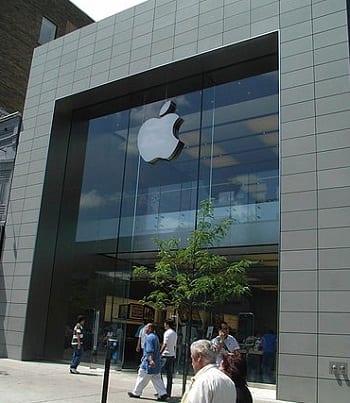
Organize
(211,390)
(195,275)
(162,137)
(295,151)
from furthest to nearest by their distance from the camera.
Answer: (162,137) → (295,151) → (195,275) → (211,390)

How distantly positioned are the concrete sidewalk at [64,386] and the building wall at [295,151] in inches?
64.7

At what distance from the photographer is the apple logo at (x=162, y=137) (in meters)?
17.2

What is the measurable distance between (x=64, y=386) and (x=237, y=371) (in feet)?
29.2

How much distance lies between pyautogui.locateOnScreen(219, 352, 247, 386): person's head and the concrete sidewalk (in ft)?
21.6

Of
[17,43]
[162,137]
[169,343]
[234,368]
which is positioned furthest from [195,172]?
[17,43]

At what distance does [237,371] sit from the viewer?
14.7ft

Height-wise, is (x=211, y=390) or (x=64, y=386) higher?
(x=211, y=390)

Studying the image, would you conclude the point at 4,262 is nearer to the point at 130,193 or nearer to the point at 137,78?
the point at 130,193

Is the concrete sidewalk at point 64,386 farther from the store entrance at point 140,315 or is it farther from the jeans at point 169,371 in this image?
the store entrance at point 140,315

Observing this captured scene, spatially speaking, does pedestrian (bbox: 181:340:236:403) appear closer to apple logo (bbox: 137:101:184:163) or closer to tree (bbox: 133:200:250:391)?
tree (bbox: 133:200:250:391)

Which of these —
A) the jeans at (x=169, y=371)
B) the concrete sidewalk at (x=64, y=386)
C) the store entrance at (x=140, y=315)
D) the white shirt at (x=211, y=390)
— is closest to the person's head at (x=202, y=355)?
the white shirt at (x=211, y=390)

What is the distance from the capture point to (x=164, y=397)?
10.9 meters

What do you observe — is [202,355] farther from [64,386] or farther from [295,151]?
[295,151]

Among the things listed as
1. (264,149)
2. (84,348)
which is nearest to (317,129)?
(264,149)
